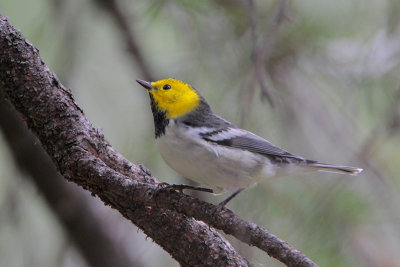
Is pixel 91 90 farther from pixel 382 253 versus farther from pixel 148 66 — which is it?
pixel 382 253

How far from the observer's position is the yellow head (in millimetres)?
2797

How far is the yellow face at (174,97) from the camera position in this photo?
9.17 feet

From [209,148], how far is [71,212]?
0.96m

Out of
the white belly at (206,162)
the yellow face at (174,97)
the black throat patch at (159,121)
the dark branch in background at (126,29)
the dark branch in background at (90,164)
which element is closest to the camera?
the dark branch in background at (90,164)

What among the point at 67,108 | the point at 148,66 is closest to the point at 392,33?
the point at 148,66

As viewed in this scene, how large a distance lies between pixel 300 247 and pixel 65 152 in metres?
1.03

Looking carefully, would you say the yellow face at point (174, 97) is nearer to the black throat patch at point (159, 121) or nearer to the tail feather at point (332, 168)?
the black throat patch at point (159, 121)

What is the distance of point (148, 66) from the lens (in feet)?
11.0

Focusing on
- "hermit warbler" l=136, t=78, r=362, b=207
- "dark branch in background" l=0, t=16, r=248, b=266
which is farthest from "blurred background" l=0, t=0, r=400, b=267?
"dark branch in background" l=0, t=16, r=248, b=266

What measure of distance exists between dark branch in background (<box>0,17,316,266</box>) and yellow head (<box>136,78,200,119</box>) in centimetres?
82

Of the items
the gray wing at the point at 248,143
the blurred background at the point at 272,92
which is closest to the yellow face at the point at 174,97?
the blurred background at the point at 272,92

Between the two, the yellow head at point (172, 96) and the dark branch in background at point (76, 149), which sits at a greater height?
the yellow head at point (172, 96)

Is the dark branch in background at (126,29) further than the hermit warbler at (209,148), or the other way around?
the dark branch in background at (126,29)

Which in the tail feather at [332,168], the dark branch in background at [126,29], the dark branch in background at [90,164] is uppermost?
the dark branch in background at [126,29]
